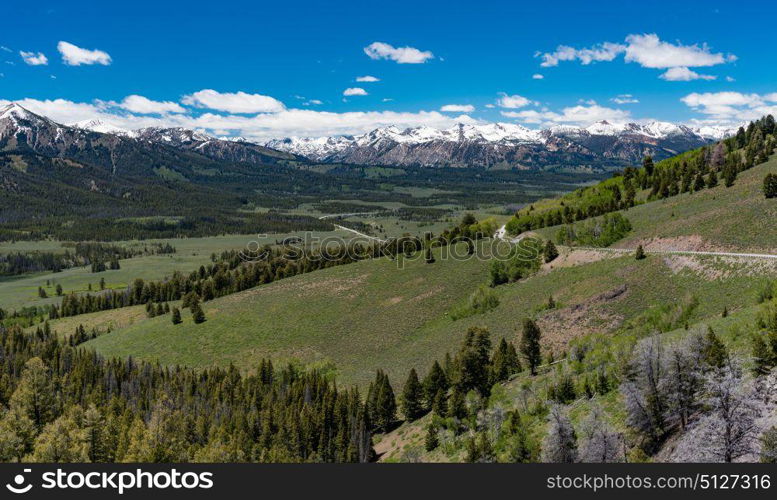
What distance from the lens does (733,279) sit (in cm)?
6806

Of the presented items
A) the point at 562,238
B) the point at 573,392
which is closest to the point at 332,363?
the point at 573,392

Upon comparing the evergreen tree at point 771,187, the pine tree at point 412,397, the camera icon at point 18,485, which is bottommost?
the pine tree at point 412,397

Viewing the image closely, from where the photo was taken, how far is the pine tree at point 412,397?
2778 inches

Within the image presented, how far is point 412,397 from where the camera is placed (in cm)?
7081

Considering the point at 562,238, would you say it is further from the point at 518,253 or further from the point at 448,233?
the point at 448,233

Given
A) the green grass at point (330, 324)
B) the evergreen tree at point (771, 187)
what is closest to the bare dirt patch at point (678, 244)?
the evergreen tree at point (771, 187)

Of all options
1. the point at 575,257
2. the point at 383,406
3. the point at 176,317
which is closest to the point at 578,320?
the point at 575,257

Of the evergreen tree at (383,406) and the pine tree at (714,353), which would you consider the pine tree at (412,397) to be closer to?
the evergreen tree at (383,406)

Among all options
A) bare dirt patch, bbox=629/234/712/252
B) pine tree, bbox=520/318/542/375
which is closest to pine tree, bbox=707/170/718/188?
bare dirt patch, bbox=629/234/712/252

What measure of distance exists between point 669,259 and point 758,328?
4402cm

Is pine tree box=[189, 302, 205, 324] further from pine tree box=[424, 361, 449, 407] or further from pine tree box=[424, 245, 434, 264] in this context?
pine tree box=[424, 361, 449, 407]
